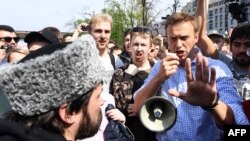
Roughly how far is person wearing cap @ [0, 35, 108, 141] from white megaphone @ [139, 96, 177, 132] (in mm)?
1035

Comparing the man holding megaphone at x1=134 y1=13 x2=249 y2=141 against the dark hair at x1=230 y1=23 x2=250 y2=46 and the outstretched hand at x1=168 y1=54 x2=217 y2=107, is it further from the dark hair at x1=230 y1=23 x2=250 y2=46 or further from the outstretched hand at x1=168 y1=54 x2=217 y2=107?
the dark hair at x1=230 y1=23 x2=250 y2=46

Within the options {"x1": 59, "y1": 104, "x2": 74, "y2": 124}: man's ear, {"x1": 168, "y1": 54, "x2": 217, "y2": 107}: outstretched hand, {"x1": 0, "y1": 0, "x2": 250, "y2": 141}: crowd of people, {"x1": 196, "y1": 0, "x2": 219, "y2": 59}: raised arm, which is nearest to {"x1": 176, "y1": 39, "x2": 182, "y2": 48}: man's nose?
{"x1": 0, "y1": 0, "x2": 250, "y2": 141}: crowd of people

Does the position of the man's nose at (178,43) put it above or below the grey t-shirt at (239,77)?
above

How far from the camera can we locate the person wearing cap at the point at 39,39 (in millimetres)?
4465

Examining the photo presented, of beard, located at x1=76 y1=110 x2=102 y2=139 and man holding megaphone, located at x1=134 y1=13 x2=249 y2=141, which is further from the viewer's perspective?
man holding megaphone, located at x1=134 y1=13 x2=249 y2=141

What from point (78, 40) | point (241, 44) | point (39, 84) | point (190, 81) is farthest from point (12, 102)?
point (241, 44)

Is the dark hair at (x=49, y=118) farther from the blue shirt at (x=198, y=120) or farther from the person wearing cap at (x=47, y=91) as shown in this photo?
the blue shirt at (x=198, y=120)

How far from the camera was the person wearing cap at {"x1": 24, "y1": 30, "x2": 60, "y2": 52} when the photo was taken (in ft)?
14.6

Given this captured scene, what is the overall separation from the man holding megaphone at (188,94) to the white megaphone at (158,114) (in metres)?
0.09

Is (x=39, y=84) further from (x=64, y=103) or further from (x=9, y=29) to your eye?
(x=9, y=29)

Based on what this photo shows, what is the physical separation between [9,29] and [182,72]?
332cm

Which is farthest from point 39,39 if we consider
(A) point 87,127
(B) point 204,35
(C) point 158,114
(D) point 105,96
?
(A) point 87,127

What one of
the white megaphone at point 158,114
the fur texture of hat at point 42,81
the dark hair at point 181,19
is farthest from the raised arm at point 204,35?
the fur texture of hat at point 42,81

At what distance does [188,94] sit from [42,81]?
0.99m
